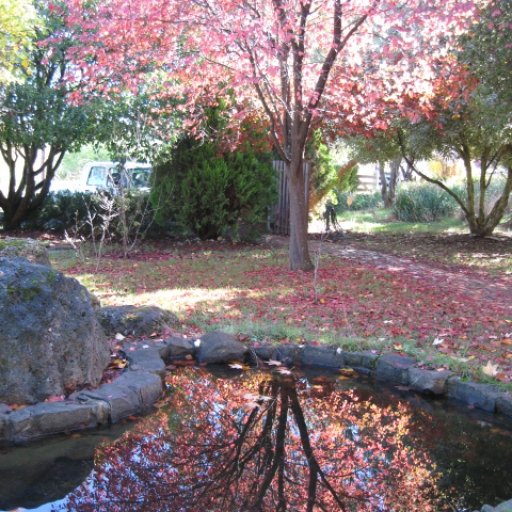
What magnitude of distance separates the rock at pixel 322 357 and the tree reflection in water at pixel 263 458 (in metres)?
0.53

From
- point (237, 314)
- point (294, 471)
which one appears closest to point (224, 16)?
point (237, 314)

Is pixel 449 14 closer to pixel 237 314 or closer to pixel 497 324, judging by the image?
pixel 497 324

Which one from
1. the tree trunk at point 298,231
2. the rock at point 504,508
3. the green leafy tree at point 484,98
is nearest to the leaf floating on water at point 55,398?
the rock at point 504,508

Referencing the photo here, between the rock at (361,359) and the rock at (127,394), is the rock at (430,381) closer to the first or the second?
the rock at (361,359)

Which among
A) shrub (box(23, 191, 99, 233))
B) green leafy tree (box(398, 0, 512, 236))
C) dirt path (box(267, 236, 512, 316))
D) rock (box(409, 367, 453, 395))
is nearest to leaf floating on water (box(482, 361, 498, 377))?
rock (box(409, 367, 453, 395))

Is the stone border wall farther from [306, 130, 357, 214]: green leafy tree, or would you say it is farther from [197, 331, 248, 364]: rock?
[306, 130, 357, 214]: green leafy tree

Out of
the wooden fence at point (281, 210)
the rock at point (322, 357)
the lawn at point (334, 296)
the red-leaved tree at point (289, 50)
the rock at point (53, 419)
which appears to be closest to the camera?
the rock at point (53, 419)

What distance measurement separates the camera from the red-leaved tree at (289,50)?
764cm

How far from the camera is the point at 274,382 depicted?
5.46 m

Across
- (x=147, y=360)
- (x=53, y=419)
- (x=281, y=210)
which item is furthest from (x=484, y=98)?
(x=53, y=419)

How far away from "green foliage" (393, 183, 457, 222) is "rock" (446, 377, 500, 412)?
581 inches

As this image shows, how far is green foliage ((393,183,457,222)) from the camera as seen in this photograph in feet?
63.7

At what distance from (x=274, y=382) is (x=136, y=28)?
516 cm

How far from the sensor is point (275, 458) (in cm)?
404
